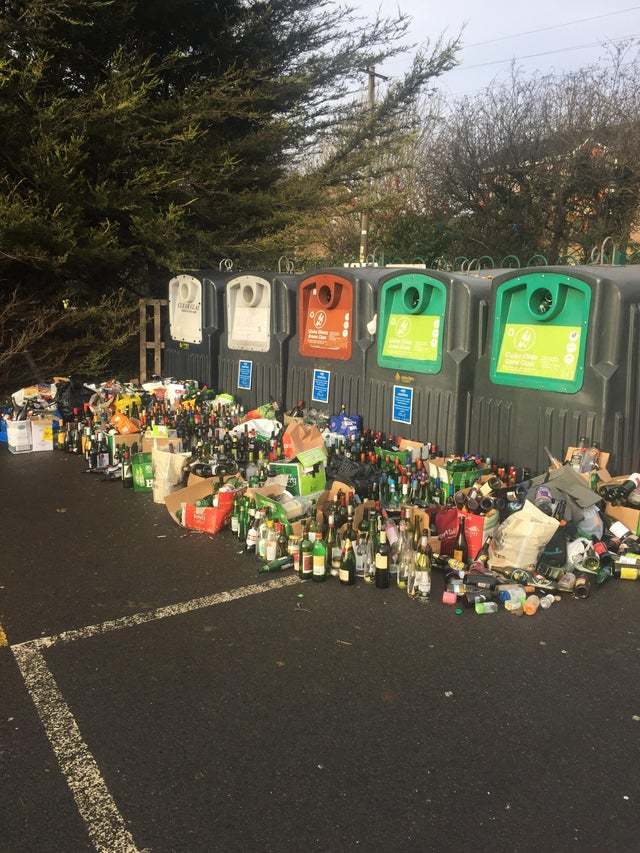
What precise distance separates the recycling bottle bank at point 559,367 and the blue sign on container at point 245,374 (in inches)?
123

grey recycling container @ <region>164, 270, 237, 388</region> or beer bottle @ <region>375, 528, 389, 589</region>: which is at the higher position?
grey recycling container @ <region>164, 270, 237, 388</region>

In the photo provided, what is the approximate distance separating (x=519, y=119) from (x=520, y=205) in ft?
6.64

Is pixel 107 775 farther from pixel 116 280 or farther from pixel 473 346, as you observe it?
pixel 116 280

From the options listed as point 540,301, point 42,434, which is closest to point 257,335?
point 42,434

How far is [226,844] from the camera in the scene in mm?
2240

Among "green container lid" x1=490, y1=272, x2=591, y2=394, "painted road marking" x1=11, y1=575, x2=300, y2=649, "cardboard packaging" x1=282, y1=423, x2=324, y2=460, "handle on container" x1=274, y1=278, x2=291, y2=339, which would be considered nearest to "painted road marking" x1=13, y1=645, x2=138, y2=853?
"painted road marking" x1=11, y1=575, x2=300, y2=649

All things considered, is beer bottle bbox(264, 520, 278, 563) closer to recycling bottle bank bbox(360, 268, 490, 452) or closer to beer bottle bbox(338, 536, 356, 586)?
beer bottle bbox(338, 536, 356, 586)

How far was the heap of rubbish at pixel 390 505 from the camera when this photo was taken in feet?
13.5

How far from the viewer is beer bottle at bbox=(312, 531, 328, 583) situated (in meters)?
4.25

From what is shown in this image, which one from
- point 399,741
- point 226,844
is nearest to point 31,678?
point 226,844

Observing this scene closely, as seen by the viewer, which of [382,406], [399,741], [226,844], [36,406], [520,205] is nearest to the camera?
[226,844]

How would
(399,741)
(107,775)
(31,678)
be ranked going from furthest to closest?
(31,678)
(399,741)
(107,775)

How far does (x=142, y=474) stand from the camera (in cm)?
606

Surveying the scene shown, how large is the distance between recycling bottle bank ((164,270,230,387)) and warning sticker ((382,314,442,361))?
2.82 meters
